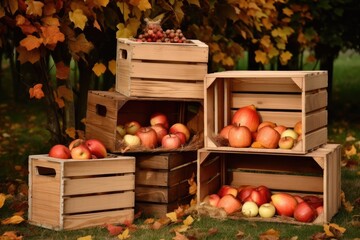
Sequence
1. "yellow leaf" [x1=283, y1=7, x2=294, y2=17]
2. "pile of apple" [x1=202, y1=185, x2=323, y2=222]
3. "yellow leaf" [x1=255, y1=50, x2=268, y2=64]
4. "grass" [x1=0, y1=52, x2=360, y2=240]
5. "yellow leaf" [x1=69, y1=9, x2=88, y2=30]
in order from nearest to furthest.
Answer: "grass" [x1=0, y1=52, x2=360, y2=240]
"pile of apple" [x1=202, y1=185, x2=323, y2=222]
"yellow leaf" [x1=69, y1=9, x2=88, y2=30]
"yellow leaf" [x1=255, y1=50, x2=268, y2=64]
"yellow leaf" [x1=283, y1=7, x2=294, y2=17]

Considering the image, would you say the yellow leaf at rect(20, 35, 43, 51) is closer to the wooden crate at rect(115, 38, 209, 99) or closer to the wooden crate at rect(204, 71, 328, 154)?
the wooden crate at rect(115, 38, 209, 99)

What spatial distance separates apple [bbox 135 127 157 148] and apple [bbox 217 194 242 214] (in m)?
0.63

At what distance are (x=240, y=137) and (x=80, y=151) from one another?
110 centimetres

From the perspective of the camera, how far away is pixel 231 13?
26.0 feet

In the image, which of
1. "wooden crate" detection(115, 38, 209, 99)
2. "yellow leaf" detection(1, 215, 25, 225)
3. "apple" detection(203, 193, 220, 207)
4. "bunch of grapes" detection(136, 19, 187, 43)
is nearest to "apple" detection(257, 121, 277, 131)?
"wooden crate" detection(115, 38, 209, 99)

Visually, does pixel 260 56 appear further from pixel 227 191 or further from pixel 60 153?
pixel 60 153

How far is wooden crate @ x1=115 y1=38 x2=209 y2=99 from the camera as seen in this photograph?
6109 mm

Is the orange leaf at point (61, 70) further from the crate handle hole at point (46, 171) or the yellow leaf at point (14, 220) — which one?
the yellow leaf at point (14, 220)

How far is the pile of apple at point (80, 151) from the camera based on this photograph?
223 inches

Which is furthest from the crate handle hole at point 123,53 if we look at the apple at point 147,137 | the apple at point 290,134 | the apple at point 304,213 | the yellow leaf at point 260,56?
the yellow leaf at point 260,56

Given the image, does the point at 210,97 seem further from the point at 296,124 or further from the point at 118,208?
the point at 118,208

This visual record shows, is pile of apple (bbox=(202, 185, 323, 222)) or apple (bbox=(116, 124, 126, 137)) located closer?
pile of apple (bbox=(202, 185, 323, 222))

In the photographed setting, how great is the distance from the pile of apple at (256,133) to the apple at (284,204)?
0.41 meters

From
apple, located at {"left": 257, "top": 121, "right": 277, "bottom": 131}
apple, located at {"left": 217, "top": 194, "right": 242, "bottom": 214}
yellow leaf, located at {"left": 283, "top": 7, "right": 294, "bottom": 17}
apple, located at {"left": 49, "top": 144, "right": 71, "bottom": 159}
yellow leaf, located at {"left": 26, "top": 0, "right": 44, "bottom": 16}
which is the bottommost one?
apple, located at {"left": 217, "top": 194, "right": 242, "bottom": 214}
